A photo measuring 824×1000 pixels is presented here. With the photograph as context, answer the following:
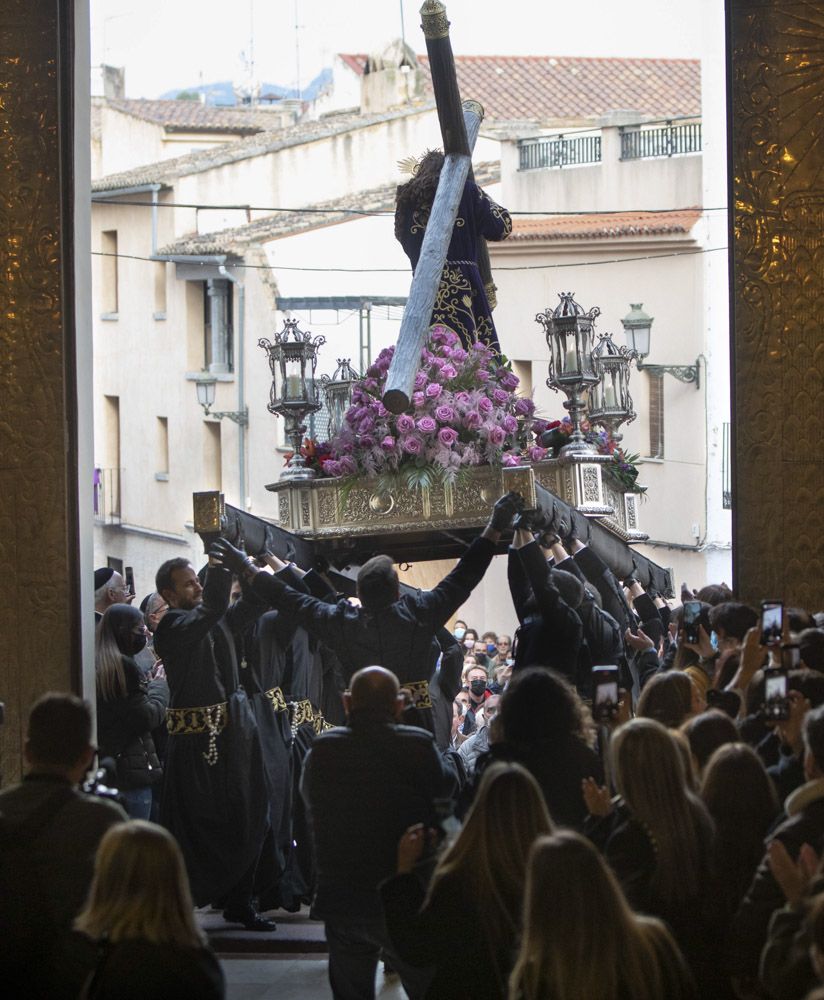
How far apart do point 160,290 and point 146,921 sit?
2218 cm

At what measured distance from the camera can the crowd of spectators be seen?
2.89m

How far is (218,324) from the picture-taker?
23516 mm

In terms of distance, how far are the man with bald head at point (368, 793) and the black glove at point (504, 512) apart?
1.16m

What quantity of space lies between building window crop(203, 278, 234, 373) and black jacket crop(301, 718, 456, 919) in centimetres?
1944

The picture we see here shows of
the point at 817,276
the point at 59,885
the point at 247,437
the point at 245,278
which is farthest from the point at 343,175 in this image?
the point at 59,885

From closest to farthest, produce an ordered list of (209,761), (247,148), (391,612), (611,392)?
(391,612) → (209,761) → (611,392) → (247,148)

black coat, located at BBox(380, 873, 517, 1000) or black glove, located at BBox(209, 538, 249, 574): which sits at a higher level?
black glove, located at BBox(209, 538, 249, 574)

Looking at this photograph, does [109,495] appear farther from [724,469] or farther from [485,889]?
[485,889]

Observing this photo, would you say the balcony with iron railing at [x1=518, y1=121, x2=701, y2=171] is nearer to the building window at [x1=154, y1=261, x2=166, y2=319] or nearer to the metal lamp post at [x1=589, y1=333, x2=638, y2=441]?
the building window at [x1=154, y1=261, x2=166, y2=319]

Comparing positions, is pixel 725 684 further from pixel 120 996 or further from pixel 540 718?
pixel 120 996

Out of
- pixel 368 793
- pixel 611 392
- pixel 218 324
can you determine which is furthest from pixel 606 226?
pixel 368 793

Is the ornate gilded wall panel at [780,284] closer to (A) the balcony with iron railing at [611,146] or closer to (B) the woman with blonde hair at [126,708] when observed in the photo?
(B) the woman with blonde hair at [126,708]

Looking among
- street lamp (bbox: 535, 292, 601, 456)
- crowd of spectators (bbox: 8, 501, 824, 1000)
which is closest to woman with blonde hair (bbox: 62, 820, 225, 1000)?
crowd of spectators (bbox: 8, 501, 824, 1000)

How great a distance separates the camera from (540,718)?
4008 mm
